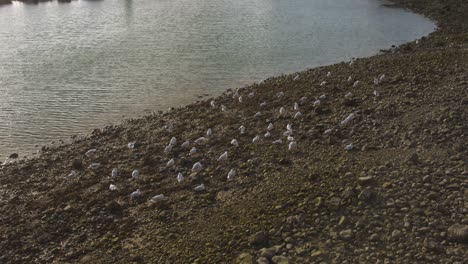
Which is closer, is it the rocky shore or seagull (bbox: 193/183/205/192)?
the rocky shore

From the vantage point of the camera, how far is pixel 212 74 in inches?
834

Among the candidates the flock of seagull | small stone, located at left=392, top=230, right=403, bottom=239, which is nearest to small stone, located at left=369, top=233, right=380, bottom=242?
small stone, located at left=392, top=230, right=403, bottom=239

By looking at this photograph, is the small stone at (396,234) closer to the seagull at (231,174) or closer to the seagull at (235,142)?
the seagull at (231,174)

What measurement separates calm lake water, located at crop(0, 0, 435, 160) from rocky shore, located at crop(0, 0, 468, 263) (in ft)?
10.3

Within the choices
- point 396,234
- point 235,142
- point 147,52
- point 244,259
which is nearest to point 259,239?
point 244,259

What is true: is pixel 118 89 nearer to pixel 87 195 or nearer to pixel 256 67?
pixel 256 67

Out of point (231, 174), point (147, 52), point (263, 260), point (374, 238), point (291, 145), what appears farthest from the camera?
point (147, 52)

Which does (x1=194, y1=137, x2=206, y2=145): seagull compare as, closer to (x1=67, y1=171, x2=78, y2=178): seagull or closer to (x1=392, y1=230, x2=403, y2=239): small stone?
(x1=67, y1=171, x2=78, y2=178): seagull

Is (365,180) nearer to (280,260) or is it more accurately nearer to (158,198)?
(280,260)

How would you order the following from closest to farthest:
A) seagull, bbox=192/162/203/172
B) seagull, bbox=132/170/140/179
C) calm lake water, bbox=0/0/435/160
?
seagull, bbox=192/162/203/172, seagull, bbox=132/170/140/179, calm lake water, bbox=0/0/435/160

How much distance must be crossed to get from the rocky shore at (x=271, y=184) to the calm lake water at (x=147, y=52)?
3.14 meters

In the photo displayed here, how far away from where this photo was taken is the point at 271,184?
9109mm

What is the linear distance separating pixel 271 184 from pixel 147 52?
59.4 ft

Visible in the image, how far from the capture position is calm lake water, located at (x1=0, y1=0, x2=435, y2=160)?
56.5 feet
